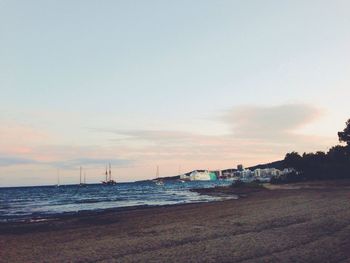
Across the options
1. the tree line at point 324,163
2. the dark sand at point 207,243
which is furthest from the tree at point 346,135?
the dark sand at point 207,243

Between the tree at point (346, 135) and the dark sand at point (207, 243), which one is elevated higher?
the tree at point (346, 135)

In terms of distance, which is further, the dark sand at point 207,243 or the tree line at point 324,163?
the tree line at point 324,163

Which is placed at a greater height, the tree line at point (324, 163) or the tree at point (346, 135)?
the tree at point (346, 135)

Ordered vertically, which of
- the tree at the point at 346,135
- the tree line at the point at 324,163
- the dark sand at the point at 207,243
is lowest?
the dark sand at the point at 207,243

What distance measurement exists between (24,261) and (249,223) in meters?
12.1

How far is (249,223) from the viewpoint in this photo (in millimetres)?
21266

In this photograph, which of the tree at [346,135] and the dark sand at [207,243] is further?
the tree at [346,135]

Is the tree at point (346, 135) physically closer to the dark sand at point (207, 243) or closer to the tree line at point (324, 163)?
the tree line at point (324, 163)

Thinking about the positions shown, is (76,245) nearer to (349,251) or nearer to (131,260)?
(131,260)

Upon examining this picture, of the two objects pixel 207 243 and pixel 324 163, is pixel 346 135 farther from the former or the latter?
pixel 207 243

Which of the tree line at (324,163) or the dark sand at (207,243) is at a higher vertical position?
the tree line at (324,163)

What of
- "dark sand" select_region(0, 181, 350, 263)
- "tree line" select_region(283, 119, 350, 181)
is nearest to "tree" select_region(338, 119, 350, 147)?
"tree line" select_region(283, 119, 350, 181)

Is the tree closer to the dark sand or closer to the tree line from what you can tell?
the tree line

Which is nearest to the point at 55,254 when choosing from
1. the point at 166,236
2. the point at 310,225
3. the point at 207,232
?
the point at 166,236
